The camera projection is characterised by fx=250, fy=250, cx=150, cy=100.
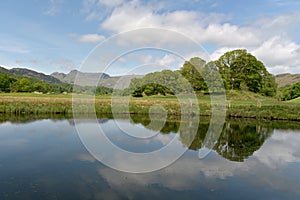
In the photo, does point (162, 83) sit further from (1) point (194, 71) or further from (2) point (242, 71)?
(2) point (242, 71)

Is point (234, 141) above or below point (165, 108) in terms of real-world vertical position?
below

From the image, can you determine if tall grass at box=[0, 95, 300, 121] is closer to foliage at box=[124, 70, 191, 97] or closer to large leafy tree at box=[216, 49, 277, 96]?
foliage at box=[124, 70, 191, 97]

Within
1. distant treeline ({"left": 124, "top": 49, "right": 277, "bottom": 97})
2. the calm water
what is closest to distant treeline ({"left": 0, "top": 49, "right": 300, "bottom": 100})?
distant treeline ({"left": 124, "top": 49, "right": 277, "bottom": 97})

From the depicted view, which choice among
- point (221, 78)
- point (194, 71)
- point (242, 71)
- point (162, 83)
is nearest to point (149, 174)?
point (162, 83)

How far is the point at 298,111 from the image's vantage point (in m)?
22.1

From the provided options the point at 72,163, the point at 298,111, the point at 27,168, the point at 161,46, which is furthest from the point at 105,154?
the point at 298,111

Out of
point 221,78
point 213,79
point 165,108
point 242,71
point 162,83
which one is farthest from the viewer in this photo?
point 242,71

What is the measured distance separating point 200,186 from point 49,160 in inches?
206

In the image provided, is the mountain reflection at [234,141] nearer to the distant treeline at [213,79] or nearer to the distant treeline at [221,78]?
the distant treeline at [213,79]

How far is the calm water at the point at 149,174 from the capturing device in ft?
19.9

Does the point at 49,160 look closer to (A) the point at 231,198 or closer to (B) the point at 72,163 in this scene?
(B) the point at 72,163

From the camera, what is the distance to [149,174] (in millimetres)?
7570

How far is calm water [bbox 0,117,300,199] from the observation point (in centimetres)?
607

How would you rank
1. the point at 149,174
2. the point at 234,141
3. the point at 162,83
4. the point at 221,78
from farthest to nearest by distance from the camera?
the point at 221,78
the point at 162,83
the point at 234,141
the point at 149,174
